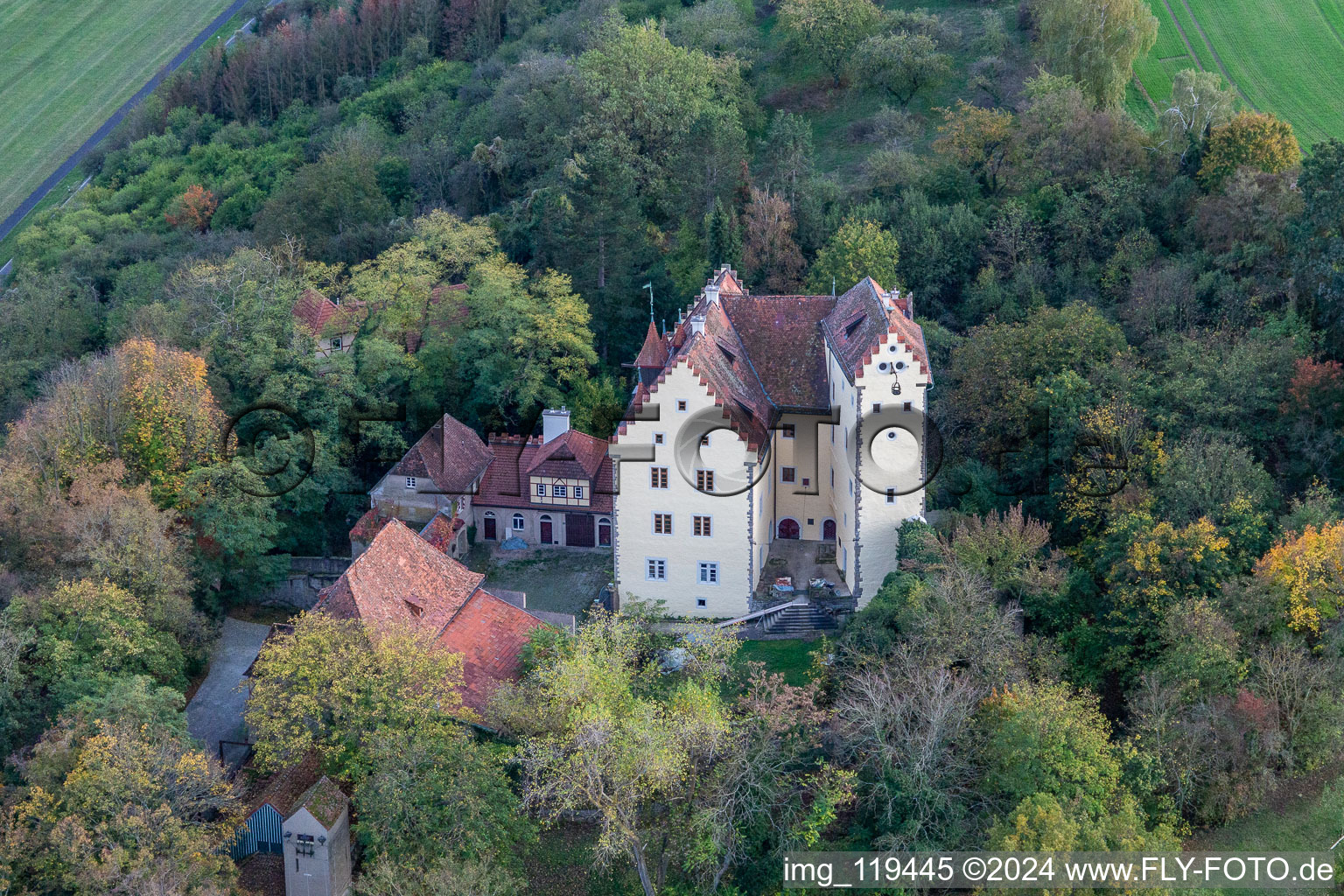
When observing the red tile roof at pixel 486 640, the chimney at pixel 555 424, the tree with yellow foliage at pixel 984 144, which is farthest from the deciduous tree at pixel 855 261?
the red tile roof at pixel 486 640

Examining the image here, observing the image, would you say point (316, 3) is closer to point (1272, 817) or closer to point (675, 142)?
point (675, 142)

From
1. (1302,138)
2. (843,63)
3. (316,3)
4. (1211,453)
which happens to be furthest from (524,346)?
(316,3)

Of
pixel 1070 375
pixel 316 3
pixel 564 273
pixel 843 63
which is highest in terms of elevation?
pixel 1070 375

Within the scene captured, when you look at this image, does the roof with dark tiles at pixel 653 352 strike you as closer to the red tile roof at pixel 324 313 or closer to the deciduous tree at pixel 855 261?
the deciduous tree at pixel 855 261

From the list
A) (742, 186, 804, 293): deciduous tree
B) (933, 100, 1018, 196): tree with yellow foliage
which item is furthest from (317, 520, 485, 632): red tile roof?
Result: (933, 100, 1018, 196): tree with yellow foliage

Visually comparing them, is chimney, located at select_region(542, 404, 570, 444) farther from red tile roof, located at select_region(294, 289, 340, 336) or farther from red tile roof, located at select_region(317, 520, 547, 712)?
red tile roof, located at select_region(294, 289, 340, 336)

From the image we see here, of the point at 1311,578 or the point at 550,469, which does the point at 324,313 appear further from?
the point at 1311,578
